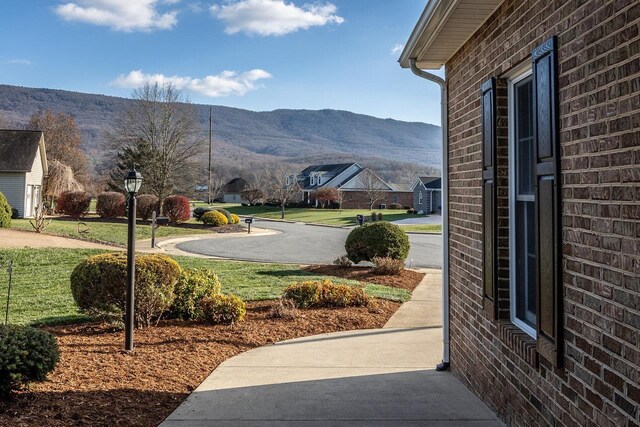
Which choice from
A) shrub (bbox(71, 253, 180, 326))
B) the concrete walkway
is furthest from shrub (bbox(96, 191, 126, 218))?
the concrete walkway

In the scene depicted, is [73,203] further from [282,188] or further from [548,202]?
[548,202]

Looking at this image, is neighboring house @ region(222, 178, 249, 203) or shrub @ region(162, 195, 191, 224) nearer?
shrub @ region(162, 195, 191, 224)

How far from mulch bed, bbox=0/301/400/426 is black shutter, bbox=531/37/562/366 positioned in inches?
111

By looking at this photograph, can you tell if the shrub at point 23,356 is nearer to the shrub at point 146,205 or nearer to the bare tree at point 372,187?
the shrub at point 146,205

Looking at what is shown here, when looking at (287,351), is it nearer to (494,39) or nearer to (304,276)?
(494,39)

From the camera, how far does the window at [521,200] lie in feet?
13.1

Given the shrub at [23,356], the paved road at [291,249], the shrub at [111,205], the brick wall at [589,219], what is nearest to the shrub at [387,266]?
the paved road at [291,249]

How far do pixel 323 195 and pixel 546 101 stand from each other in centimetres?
6340

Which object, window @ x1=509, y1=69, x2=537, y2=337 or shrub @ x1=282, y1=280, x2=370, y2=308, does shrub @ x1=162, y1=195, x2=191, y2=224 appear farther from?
window @ x1=509, y1=69, x2=537, y2=337

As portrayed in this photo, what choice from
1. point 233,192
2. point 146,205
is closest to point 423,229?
point 146,205

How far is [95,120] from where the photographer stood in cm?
15350

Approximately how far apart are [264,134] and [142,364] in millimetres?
180213

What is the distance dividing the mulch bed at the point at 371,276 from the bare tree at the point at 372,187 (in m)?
50.4

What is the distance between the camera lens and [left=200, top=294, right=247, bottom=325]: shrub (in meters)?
7.80
